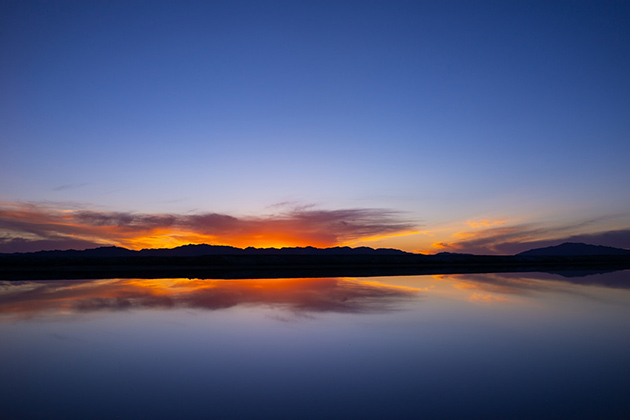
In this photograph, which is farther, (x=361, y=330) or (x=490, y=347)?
(x=361, y=330)

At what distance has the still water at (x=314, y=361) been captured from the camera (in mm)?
2822

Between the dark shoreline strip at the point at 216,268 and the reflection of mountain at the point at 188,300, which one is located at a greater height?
the dark shoreline strip at the point at 216,268

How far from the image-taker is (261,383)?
10.7ft

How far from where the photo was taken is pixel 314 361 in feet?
12.8

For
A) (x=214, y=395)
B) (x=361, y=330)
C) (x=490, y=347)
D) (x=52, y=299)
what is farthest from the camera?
(x=52, y=299)

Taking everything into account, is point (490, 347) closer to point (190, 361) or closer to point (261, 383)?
point (261, 383)

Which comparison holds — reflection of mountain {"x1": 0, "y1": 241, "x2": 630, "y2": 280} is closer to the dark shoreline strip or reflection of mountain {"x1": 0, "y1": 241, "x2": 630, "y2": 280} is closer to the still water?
the dark shoreline strip

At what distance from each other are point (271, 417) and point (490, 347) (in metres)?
3.05

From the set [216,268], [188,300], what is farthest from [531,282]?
[216,268]

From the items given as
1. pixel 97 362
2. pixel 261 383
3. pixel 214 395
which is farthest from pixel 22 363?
pixel 261 383

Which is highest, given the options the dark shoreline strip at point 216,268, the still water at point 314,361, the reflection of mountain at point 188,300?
the dark shoreline strip at point 216,268

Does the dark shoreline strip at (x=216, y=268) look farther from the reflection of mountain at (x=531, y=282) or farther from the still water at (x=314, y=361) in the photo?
the still water at (x=314, y=361)

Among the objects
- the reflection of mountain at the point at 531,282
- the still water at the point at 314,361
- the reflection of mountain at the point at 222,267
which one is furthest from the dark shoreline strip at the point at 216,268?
the still water at the point at 314,361

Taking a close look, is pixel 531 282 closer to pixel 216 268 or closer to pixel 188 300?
pixel 188 300
